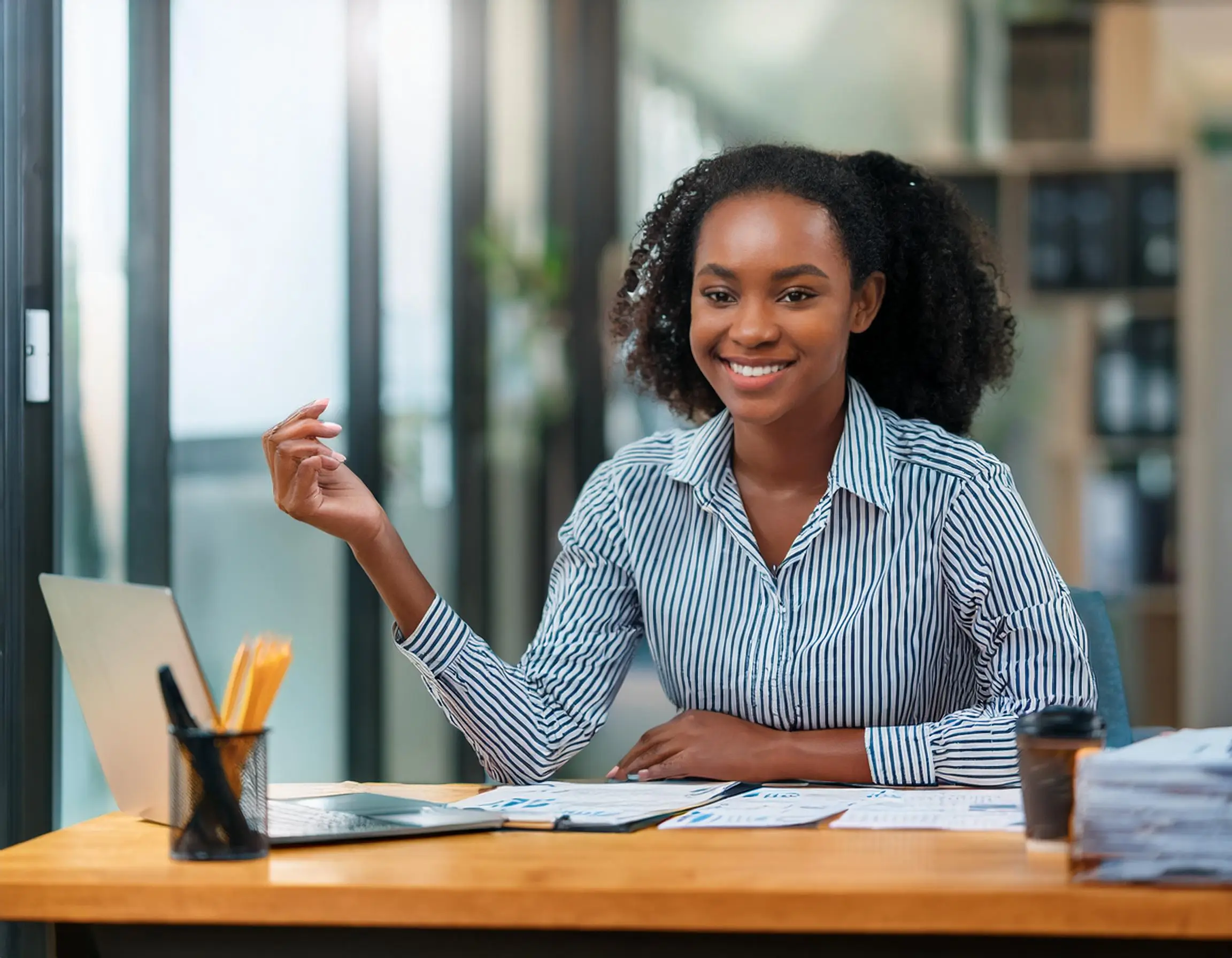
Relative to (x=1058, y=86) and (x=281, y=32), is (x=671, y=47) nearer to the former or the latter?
(x=1058, y=86)

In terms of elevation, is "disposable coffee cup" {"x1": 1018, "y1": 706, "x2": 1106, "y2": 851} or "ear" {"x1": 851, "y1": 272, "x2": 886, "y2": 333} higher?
"ear" {"x1": 851, "y1": 272, "x2": 886, "y2": 333}

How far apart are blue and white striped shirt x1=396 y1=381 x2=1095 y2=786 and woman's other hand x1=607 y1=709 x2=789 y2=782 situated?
0.35 feet

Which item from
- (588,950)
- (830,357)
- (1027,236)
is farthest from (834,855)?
(1027,236)

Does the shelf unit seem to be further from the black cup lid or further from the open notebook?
the black cup lid

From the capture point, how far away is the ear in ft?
6.32

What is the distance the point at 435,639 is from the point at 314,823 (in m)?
0.45

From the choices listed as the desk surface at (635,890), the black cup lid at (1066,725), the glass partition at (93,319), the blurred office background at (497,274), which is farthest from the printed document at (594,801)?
the glass partition at (93,319)

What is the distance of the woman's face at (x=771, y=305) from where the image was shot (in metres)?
1.79

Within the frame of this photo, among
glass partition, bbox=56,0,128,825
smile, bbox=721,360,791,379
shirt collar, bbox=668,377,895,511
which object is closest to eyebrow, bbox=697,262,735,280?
smile, bbox=721,360,791,379

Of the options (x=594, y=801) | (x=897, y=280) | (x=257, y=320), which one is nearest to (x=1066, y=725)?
(x=594, y=801)

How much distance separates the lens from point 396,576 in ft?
5.41

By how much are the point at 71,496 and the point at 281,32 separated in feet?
4.45

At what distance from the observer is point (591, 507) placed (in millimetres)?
1938

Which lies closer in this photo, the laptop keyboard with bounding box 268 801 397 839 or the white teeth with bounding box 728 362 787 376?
the laptop keyboard with bounding box 268 801 397 839
